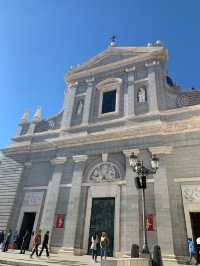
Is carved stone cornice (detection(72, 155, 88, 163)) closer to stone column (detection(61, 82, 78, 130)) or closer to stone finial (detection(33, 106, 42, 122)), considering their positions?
stone column (detection(61, 82, 78, 130))

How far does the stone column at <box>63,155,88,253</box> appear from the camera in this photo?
14.2m

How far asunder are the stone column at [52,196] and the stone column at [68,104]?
315 cm

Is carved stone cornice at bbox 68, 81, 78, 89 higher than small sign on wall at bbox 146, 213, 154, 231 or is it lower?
higher

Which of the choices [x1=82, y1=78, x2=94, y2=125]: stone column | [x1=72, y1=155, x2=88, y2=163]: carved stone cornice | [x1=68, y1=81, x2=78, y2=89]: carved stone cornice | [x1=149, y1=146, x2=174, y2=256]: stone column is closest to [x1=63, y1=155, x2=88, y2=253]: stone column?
[x1=72, y1=155, x2=88, y2=163]: carved stone cornice

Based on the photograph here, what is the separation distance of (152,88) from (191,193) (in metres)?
7.95

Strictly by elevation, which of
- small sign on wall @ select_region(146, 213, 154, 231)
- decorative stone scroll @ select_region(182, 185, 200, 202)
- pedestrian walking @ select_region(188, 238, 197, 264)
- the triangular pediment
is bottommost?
pedestrian walking @ select_region(188, 238, 197, 264)

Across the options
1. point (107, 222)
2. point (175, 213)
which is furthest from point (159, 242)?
point (107, 222)

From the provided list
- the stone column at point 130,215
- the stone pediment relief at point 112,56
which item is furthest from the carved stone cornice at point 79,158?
the stone pediment relief at point 112,56

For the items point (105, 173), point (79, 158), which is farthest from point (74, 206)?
point (79, 158)

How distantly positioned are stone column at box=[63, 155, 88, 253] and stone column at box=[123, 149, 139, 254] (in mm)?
3228

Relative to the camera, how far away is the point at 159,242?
479 inches

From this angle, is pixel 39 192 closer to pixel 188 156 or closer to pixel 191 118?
pixel 188 156

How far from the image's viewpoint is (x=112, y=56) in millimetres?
21359

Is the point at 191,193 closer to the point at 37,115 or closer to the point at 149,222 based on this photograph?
the point at 149,222
